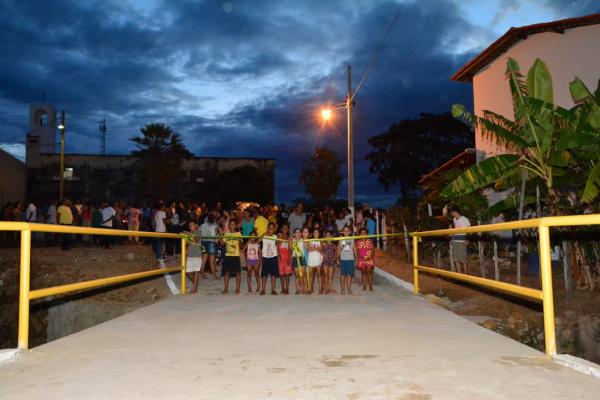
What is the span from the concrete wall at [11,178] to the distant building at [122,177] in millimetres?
10678

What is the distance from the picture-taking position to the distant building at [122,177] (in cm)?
5241

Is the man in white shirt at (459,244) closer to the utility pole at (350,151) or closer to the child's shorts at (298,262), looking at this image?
the child's shorts at (298,262)

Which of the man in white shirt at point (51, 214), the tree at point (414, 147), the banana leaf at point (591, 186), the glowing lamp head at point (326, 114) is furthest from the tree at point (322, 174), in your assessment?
the banana leaf at point (591, 186)

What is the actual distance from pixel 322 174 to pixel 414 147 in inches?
368

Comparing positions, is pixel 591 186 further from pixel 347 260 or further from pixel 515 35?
pixel 515 35

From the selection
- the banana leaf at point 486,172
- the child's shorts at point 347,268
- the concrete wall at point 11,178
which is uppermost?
the concrete wall at point 11,178

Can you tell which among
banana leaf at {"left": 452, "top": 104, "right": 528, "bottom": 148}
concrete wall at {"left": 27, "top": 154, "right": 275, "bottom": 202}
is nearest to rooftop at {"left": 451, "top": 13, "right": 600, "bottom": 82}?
banana leaf at {"left": 452, "top": 104, "right": 528, "bottom": 148}

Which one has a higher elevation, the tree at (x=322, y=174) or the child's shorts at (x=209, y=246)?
the tree at (x=322, y=174)

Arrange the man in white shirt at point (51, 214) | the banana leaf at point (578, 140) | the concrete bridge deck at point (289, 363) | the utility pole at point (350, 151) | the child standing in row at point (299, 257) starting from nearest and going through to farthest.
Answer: the concrete bridge deck at point (289, 363) < the banana leaf at point (578, 140) < the child standing in row at point (299, 257) < the man in white shirt at point (51, 214) < the utility pole at point (350, 151)

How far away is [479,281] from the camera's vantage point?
18.4ft

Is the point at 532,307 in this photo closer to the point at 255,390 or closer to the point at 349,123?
the point at 255,390

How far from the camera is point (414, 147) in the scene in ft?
148

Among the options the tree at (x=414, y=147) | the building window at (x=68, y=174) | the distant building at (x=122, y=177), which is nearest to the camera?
the tree at (x=414, y=147)

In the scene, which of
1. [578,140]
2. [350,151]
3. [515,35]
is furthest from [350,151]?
[578,140]
